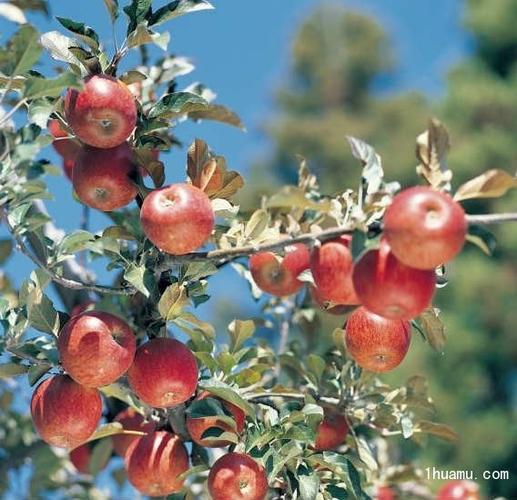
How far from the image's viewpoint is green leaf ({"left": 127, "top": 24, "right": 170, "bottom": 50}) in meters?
1.12

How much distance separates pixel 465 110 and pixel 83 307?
876 cm

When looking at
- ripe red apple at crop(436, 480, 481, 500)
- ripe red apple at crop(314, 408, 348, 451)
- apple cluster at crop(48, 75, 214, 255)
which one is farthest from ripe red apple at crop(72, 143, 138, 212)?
ripe red apple at crop(436, 480, 481, 500)

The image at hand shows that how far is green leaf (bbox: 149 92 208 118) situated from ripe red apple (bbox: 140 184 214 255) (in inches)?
5.3

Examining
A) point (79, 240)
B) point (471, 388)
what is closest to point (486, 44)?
→ point (471, 388)

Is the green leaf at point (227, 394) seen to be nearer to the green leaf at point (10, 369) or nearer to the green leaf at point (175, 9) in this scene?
the green leaf at point (10, 369)

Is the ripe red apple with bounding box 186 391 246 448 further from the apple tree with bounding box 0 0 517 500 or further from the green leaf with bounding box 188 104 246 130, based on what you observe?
the green leaf with bounding box 188 104 246 130

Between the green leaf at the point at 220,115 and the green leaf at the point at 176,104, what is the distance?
271 millimetres

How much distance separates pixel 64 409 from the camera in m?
1.11

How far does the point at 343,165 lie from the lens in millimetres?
11586

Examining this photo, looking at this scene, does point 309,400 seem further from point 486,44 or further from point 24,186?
point 486,44

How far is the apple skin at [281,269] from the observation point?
1.29 metres

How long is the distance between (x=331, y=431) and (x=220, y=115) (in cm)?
49

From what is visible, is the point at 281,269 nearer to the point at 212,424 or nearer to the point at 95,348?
the point at 212,424

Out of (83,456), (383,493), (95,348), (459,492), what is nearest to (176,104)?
(95,348)
